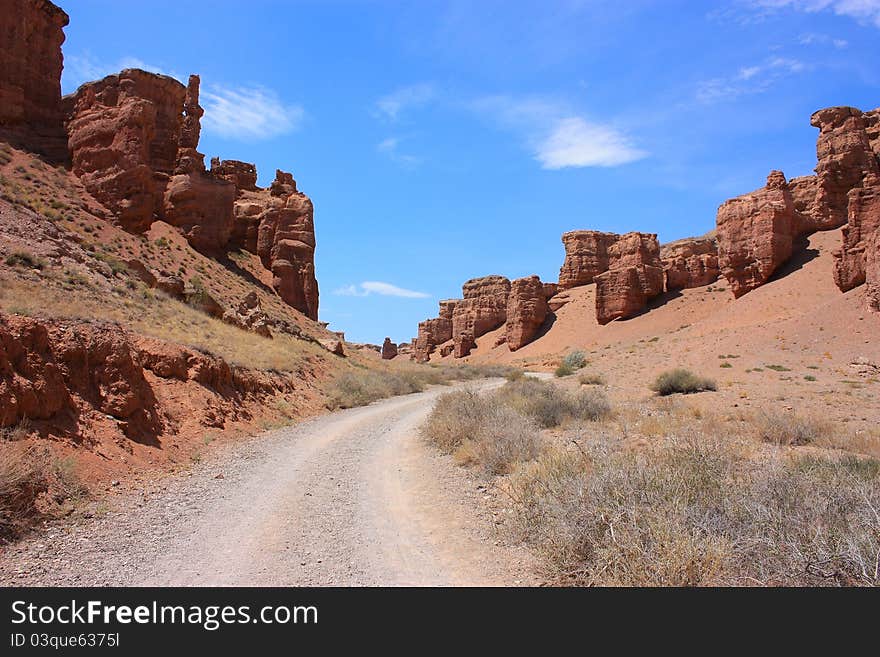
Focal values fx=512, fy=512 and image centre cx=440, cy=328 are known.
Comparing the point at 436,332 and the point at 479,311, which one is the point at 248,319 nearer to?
the point at 479,311

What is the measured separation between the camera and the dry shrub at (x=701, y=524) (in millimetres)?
4113

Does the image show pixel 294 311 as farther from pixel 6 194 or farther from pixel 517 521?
pixel 517 521

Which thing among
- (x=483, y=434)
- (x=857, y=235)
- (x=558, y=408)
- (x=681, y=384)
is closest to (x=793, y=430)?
(x=558, y=408)

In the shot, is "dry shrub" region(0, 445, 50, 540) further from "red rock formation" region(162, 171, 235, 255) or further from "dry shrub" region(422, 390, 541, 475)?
"red rock formation" region(162, 171, 235, 255)

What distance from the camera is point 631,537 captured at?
15.0 feet

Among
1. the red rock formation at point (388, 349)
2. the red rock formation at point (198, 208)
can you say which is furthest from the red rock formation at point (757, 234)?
the red rock formation at point (388, 349)

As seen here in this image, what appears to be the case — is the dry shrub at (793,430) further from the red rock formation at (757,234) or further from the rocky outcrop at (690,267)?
the rocky outcrop at (690,267)

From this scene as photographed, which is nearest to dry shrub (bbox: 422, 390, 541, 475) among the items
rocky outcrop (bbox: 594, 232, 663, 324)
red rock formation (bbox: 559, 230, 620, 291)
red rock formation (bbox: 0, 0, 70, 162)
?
red rock formation (bbox: 0, 0, 70, 162)

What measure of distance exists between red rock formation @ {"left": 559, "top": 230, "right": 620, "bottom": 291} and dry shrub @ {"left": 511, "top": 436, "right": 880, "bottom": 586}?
72.4 m

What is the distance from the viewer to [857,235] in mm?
31266

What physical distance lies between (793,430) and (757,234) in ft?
131

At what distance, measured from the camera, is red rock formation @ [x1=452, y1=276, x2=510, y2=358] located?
268ft

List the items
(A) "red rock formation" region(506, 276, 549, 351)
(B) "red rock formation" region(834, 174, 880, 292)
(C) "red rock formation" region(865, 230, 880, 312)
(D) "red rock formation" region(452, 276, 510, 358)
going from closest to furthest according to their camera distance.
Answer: (C) "red rock formation" region(865, 230, 880, 312) < (B) "red rock formation" region(834, 174, 880, 292) < (A) "red rock formation" region(506, 276, 549, 351) < (D) "red rock formation" region(452, 276, 510, 358)

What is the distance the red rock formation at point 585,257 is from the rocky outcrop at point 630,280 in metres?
12.3
